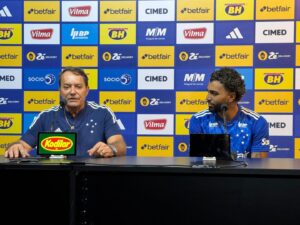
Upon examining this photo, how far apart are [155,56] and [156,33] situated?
0.65ft

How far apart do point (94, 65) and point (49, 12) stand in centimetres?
62

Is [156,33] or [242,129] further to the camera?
[156,33]

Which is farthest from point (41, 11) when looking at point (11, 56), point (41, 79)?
point (41, 79)

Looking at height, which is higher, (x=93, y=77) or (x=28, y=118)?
(x=93, y=77)

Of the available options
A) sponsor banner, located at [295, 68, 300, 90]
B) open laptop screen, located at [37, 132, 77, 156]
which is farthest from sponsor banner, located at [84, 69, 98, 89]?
open laptop screen, located at [37, 132, 77, 156]

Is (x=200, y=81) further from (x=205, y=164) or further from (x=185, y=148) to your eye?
(x=205, y=164)

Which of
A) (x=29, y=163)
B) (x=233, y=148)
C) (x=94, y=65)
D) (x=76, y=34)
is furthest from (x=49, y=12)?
(x=29, y=163)

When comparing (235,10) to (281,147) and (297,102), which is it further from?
(281,147)

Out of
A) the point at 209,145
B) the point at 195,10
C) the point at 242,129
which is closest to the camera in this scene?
the point at 209,145

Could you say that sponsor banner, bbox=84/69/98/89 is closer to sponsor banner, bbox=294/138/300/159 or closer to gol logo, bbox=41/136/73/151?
sponsor banner, bbox=294/138/300/159

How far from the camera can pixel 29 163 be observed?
1.60 m

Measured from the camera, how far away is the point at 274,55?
3.77m

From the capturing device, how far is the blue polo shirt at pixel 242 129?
2.42m

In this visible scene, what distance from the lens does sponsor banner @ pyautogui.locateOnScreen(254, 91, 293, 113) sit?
148 inches
